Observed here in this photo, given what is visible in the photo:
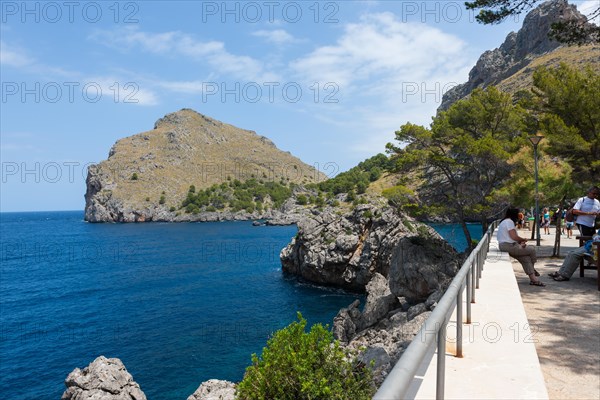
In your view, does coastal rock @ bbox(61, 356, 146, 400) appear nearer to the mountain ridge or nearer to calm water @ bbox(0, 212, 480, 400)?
calm water @ bbox(0, 212, 480, 400)

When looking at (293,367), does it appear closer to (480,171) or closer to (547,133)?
(547,133)

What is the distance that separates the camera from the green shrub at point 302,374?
375 inches

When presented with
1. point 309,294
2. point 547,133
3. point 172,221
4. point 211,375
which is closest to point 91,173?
point 172,221

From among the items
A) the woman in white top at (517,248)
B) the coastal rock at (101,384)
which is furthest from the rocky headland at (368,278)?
the woman in white top at (517,248)

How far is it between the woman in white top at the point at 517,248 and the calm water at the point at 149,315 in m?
18.4

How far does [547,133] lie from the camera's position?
57.5 ft

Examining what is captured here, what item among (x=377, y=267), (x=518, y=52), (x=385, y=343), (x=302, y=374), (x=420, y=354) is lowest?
(x=385, y=343)

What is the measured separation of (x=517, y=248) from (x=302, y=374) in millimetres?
6333

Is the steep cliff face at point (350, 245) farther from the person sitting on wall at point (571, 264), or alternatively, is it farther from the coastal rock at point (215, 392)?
the person sitting on wall at point (571, 264)

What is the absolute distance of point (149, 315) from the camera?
121 feet

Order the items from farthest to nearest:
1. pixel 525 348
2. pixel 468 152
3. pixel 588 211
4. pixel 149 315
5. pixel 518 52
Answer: pixel 518 52 < pixel 149 315 < pixel 468 152 < pixel 588 211 < pixel 525 348

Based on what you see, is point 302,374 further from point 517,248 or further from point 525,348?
point 517,248

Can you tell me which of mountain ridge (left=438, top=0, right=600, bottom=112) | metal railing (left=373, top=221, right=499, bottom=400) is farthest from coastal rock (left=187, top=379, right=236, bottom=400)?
mountain ridge (left=438, top=0, right=600, bottom=112)

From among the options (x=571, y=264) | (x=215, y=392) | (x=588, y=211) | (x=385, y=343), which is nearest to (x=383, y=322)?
(x=385, y=343)
